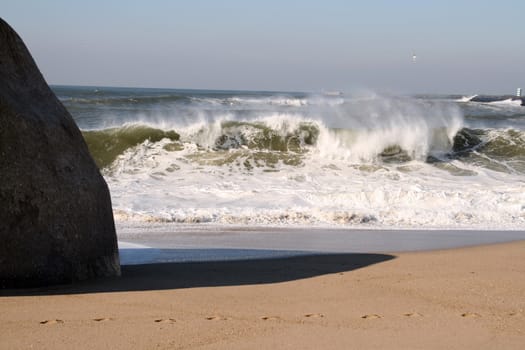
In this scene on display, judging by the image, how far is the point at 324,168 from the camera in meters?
14.5

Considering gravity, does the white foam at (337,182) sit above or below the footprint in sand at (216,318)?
below

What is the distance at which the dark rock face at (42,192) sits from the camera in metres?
4.44

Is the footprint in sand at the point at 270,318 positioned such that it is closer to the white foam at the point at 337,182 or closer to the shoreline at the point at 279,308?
the shoreline at the point at 279,308

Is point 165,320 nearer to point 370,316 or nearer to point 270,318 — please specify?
point 270,318

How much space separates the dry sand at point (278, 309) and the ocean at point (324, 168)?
336cm

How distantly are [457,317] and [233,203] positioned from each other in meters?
6.09

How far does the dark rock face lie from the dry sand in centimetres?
18

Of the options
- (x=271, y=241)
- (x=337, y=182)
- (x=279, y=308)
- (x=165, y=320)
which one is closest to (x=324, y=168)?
(x=337, y=182)

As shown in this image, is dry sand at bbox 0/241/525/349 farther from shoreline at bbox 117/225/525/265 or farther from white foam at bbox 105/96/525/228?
white foam at bbox 105/96/525/228

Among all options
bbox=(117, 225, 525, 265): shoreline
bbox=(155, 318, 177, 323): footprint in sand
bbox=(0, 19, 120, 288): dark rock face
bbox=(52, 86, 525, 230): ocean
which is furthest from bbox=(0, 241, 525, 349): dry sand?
bbox=(52, 86, 525, 230): ocean

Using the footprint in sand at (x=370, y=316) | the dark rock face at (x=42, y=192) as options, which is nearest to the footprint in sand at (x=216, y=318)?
the footprint in sand at (x=370, y=316)

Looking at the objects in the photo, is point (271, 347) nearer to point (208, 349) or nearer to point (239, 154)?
point (208, 349)

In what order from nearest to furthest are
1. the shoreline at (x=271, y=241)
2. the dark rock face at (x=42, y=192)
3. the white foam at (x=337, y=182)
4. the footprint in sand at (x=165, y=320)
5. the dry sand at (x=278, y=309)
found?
1. the dry sand at (x=278, y=309)
2. the footprint in sand at (x=165, y=320)
3. the dark rock face at (x=42, y=192)
4. the shoreline at (x=271, y=241)
5. the white foam at (x=337, y=182)

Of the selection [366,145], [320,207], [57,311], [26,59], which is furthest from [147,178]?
[57,311]
